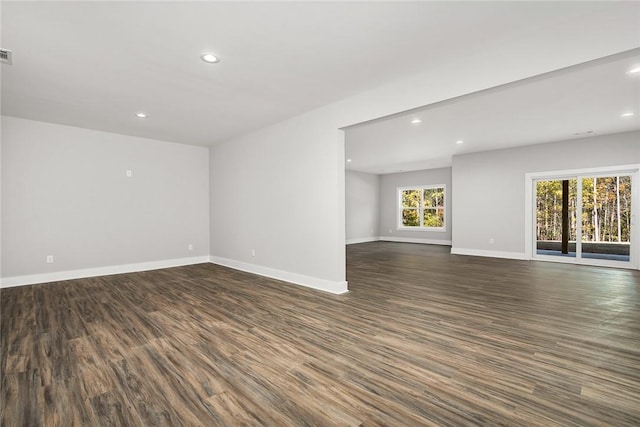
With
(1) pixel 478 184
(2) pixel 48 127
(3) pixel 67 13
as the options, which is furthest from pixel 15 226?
(1) pixel 478 184

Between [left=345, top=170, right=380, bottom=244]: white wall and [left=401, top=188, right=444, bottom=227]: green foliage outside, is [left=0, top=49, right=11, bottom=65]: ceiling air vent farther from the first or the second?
[left=401, top=188, right=444, bottom=227]: green foliage outside

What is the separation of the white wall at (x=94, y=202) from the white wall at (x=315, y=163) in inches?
25.1

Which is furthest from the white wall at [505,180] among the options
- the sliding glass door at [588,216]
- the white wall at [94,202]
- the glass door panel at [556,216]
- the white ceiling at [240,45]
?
the white wall at [94,202]

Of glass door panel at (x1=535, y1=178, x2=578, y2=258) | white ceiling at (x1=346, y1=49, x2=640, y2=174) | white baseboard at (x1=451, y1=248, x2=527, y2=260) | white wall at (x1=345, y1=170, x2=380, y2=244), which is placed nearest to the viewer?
white ceiling at (x1=346, y1=49, x2=640, y2=174)

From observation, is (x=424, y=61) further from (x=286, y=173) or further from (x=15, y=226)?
(x=15, y=226)

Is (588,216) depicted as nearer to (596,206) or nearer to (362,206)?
(596,206)

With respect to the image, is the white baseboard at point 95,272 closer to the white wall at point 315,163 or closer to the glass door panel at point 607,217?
the white wall at point 315,163

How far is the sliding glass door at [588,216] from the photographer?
5.77 meters

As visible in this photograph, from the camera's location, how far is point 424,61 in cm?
283

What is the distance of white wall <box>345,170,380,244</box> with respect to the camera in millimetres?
10172

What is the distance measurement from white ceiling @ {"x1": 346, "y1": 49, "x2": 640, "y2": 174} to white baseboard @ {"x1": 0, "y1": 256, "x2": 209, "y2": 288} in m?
4.34

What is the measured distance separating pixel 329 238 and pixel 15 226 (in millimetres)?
4802

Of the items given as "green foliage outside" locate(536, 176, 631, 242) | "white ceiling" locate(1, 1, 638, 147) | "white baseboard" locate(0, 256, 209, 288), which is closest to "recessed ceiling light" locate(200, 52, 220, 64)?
"white ceiling" locate(1, 1, 638, 147)

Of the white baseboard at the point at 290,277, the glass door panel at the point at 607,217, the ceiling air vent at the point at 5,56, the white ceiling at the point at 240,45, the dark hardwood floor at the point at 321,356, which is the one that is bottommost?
the dark hardwood floor at the point at 321,356
